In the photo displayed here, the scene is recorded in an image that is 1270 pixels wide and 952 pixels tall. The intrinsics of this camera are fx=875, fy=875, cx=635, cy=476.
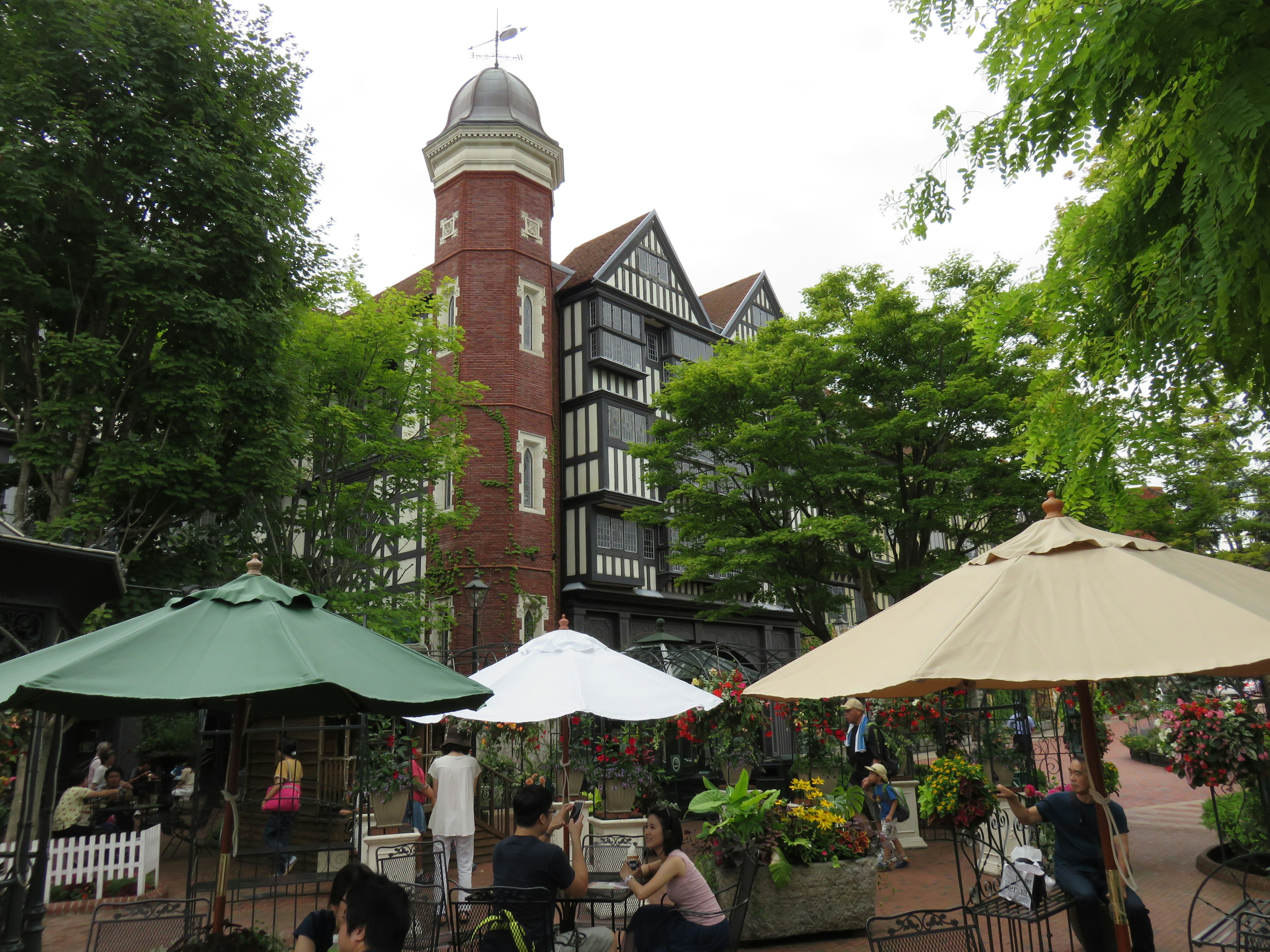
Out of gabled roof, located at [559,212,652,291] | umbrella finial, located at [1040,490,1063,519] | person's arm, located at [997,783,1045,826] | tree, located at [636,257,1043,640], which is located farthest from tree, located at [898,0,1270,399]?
gabled roof, located at [559,212,652,291]

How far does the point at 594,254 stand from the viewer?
3134cm

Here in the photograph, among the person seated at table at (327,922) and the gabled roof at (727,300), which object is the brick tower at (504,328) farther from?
the person seated at table at (327,922)

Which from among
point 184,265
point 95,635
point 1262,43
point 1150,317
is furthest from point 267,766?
point 1262,43

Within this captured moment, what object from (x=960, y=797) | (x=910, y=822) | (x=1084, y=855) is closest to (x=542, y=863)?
(x=960, y=797)

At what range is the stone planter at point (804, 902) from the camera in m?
7.89

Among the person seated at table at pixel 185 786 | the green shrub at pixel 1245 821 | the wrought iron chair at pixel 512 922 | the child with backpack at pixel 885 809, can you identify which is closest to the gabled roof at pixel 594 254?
the person seated at table at pixel 185 786

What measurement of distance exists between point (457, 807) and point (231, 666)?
6.17m

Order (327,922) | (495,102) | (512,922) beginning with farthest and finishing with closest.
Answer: (495,102)
(512,922)
(327,922)

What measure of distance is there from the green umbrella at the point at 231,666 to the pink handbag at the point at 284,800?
6.82m

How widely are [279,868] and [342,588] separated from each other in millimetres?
8007

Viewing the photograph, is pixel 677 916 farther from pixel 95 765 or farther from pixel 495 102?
pixel 495 102

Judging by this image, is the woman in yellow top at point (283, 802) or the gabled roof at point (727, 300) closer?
the woman in yellow top at point (283, 802)

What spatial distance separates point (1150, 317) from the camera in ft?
19.2

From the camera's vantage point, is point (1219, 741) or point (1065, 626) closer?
point (1065, 626)
